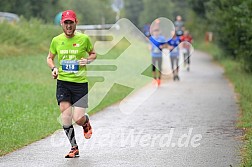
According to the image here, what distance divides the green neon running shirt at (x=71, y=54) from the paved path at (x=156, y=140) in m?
1.15

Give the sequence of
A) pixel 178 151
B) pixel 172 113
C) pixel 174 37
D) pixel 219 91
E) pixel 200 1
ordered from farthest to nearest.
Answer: pixel 200 1, pixel 174 37, pixel 219 91, pixel 172 113, pixel 178 151

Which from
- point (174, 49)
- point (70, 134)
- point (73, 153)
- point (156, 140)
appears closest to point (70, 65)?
point (70, 134)

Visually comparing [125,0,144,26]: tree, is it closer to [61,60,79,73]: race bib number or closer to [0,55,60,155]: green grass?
[0,55,60,155]: green grass

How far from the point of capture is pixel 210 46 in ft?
174

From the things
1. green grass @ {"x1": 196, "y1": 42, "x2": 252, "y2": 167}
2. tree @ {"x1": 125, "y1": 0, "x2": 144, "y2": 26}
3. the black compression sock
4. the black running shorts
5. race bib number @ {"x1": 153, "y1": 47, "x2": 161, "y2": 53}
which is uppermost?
the black running shorts

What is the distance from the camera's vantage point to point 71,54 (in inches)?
380

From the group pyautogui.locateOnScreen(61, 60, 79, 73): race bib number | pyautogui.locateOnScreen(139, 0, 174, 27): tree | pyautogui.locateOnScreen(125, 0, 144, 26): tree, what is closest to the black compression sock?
pyautogui.locateOnScreen(61, 60, 79, 73): race bib number

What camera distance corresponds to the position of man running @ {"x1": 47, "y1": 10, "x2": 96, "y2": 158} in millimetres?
9617

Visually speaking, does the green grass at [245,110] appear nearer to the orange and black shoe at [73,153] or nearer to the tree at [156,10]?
the orange and black shoe at [73,153]

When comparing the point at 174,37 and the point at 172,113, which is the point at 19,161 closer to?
the point at 172,113

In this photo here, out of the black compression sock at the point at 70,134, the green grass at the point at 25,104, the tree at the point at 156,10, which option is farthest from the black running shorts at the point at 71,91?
the tree at the point at 156,10

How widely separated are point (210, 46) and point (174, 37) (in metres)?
29.8

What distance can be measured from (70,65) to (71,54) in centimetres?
16

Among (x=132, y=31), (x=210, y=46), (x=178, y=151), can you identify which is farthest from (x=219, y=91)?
(x=210, y=46)
